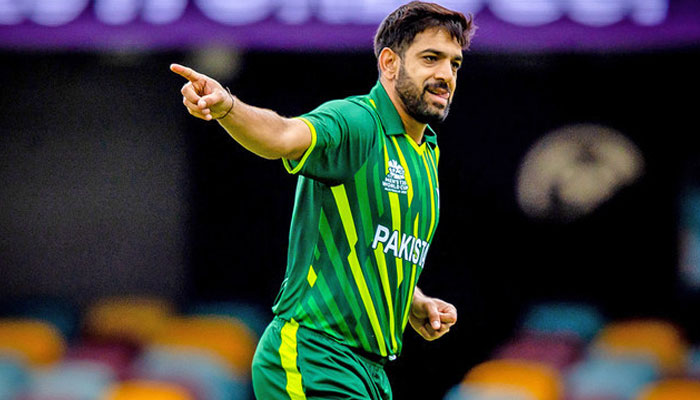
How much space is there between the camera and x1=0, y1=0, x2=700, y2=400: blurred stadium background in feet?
23.0

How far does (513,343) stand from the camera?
7480 millimetres

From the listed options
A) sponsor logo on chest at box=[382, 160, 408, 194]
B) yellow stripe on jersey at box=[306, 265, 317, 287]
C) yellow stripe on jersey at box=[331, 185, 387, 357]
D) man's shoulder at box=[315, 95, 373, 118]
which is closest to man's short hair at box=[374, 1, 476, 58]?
man's shoulder at box=[315, 95, 373, 118]

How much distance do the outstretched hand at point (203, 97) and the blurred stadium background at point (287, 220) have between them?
3885 millimetres

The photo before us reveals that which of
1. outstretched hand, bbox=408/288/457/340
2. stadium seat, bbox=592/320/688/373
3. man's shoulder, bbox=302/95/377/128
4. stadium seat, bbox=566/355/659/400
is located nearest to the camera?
man's shoulder, bbox=302/95/377/128

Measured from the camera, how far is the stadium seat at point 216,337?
751 cm

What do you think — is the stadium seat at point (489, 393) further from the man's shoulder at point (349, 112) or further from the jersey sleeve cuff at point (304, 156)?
the jersey sleeve cuff at point (304, 156)

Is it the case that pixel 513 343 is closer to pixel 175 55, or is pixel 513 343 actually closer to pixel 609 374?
pixel 609 374

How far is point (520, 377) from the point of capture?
6898mm

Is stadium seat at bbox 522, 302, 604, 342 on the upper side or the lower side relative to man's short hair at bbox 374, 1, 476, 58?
lower

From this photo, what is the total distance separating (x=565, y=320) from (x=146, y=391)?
3.06 metres

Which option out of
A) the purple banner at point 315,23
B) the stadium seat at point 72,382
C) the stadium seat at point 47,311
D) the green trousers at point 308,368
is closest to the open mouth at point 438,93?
the green trousers at point 308,368

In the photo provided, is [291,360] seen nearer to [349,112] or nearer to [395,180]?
[395,180]

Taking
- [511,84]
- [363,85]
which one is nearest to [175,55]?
[363,85]

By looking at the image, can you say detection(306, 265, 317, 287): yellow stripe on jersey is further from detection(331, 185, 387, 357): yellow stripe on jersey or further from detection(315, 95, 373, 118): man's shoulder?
detection(315, 95, 373, 118): man's shoulder
